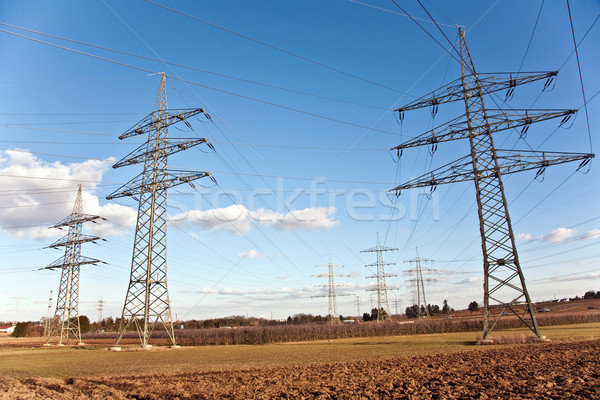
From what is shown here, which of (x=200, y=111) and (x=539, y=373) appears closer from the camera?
(x=539, y=373)

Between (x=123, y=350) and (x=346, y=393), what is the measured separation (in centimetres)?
2993

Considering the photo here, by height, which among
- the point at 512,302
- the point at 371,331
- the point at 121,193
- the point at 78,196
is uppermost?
the point at 78,196

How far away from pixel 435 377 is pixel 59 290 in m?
53.4

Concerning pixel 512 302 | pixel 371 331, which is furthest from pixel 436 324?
pixel 512 302

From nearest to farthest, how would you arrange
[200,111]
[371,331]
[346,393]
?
1. [346,393]
2. [200,111]
3. [371,331]

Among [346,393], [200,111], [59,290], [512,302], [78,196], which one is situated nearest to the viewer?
→ [346,393]

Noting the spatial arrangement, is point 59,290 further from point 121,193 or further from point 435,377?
point 435,377

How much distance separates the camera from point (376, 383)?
13.1 m

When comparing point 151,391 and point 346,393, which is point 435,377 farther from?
point 151,391

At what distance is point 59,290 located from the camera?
52156 mm

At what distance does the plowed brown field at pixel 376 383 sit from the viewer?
1104 cm

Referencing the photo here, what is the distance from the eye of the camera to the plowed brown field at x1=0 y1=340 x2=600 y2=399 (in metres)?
11.0

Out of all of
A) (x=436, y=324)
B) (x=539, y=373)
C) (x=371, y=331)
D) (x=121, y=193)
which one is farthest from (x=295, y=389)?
(x=436, y=324)

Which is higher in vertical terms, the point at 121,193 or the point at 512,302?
the point at 121,193
